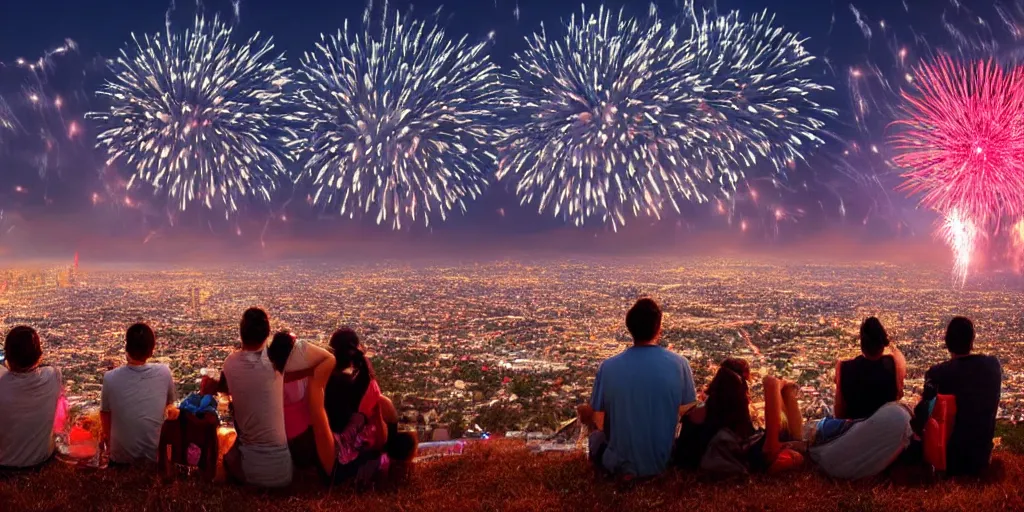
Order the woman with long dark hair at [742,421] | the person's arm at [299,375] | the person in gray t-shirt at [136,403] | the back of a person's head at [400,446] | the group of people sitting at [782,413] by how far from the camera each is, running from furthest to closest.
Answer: the back of a person's head at [400,446], the person in gray t-shirt at [136,403], the woman with long dark hair at [742,421], the group of people sitting at [782,413], the person's arm at [299,375]

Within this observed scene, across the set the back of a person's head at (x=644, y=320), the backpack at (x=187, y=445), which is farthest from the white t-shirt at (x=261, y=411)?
the back of a person's head at (x=644, y=320)

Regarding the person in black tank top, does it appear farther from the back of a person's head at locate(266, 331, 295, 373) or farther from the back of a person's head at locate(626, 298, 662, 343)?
the back of a person's head at locate(266, 331, 295, 373)

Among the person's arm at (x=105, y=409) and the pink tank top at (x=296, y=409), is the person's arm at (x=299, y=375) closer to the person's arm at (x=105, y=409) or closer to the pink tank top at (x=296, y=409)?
the pink tank top at (x=296, y=409)

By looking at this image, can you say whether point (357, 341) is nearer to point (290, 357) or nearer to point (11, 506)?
point (290, 357)

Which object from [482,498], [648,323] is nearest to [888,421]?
[648,323]

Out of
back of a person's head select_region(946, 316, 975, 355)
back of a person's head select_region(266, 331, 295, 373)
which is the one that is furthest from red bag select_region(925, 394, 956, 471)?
back of a person's head select_region(266, 331, 295, 373)

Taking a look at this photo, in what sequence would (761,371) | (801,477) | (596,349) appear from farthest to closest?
(596,349) → (761,371) → (801,477)

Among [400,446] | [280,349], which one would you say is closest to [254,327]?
[280,349]
